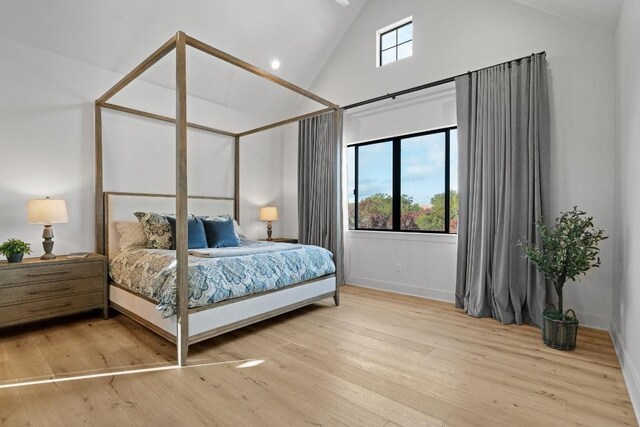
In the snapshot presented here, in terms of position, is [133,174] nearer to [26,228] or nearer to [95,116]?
[95,116]

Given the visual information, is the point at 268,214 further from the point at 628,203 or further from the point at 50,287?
the point at 628,203

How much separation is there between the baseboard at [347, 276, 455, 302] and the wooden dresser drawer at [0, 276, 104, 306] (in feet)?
10.2

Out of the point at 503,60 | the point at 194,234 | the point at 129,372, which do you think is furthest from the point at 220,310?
the point at 503,60

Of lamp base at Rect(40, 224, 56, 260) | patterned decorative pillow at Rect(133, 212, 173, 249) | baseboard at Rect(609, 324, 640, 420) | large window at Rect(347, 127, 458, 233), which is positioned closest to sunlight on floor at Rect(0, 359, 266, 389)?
lamp base at Rect(40, 224, 56, 260)

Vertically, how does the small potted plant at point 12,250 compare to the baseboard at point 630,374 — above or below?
above

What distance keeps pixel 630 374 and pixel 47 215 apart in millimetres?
4550

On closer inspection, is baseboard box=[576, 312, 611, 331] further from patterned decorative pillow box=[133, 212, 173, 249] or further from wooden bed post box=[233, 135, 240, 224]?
wooden bed post box=[233, 135, 240, 224]

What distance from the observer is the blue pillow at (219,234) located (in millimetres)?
3660

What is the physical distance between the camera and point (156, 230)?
3.50m

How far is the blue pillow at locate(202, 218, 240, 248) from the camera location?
144 inches

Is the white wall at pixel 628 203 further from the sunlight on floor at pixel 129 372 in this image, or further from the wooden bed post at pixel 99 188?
the wooden bed post at pixel 99 188

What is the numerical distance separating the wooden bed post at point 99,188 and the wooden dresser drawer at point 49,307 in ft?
2.09

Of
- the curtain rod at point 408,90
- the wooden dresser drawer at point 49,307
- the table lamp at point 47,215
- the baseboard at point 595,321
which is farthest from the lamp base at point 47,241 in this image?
the baseboard at point 595,321

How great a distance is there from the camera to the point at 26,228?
3.19 meters
